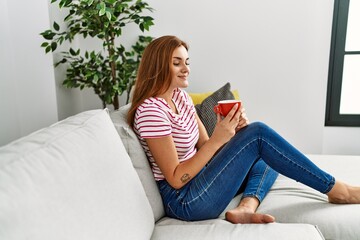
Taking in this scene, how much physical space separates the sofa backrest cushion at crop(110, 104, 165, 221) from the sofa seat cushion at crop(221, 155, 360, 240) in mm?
325

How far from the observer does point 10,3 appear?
5.37 ft

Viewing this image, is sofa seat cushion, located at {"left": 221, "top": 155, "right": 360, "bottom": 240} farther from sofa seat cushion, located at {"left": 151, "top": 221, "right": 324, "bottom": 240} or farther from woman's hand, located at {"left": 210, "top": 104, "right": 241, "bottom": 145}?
woman's hand, located at {"left": 210, "top": 104, "right": 241, "bottom": 145}

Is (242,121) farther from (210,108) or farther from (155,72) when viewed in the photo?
(210,108)

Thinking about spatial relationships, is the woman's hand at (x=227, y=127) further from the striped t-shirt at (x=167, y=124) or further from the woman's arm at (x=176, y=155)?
the striped t-shirt at (x=167, y=124)

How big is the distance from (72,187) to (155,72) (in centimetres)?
67

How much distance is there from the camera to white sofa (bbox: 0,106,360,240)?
0.59 meters

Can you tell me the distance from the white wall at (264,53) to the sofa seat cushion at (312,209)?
87cm

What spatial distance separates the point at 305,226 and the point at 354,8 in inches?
76.4

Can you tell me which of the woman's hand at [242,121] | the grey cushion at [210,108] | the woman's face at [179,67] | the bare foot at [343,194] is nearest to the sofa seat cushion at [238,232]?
the bare foot at [343,194]

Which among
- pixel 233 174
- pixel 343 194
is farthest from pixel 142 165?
pixel 343 194

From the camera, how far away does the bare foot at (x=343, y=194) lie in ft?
3.95

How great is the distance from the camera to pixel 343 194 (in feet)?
3.96

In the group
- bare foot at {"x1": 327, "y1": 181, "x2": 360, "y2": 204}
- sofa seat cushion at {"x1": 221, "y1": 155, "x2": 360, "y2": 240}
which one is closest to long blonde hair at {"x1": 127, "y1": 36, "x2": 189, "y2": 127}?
sofa seat cushion at {"x1": 221, "y1": 155, "x2": 360, "y2": 240}

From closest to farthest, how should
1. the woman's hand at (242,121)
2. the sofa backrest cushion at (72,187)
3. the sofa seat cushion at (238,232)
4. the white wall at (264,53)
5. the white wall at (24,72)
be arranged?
the sofa backrest cushion at (72,187), the sofa seat cushion at (238,232), the woman's hand at (242,121), the white wall at (24,72), the white wall at (264,53)
